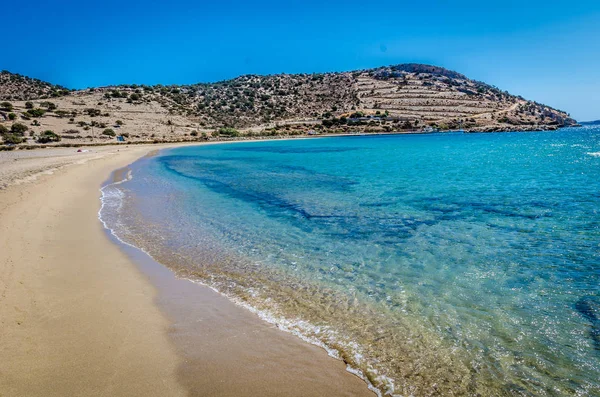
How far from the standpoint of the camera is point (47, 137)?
178 feet

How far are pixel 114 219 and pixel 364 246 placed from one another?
9.55 metres

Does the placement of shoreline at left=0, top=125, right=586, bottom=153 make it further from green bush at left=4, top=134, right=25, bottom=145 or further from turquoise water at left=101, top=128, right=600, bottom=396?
turquoise water at left=101, top=128, right=600, bottom=396

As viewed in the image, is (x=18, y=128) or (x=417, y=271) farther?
(x=18, y=128)

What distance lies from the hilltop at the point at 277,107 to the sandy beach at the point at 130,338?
199ft

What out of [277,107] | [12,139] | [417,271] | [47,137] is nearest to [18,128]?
[47,137]

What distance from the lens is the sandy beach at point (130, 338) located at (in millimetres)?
4324

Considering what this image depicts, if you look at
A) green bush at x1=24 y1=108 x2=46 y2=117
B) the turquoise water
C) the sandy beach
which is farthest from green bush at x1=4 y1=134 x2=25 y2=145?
the sandy beach

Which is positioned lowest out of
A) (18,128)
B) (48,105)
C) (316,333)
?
(316,333)

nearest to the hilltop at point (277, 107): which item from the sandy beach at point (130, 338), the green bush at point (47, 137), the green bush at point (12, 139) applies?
the green bush at point (47, 137)

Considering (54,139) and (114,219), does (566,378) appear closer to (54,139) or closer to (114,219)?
(114,219)

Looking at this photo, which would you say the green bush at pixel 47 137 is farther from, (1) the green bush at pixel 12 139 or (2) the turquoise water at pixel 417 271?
(2) the turquoise water at pixel 417 271

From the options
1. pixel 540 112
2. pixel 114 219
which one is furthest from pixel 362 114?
pixel 114 219

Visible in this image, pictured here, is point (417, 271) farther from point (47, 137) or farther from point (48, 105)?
point (48, 105)

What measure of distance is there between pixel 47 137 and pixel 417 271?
62888 mm
